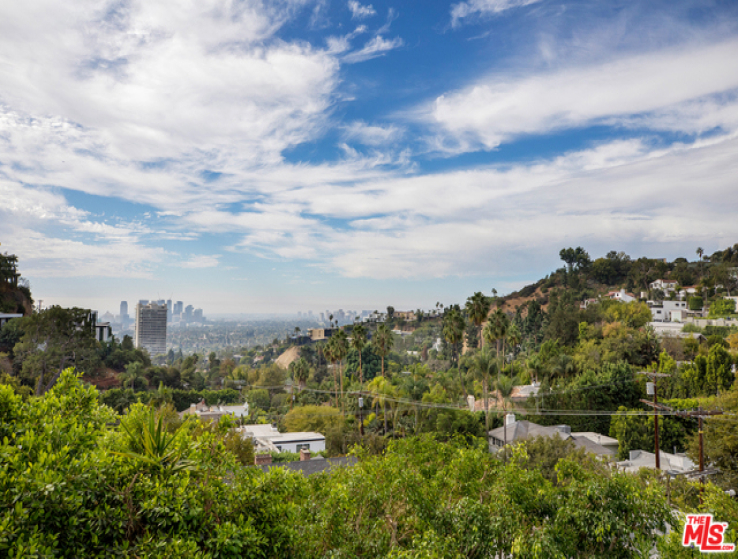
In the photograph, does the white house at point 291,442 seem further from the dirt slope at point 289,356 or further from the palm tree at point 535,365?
the dirt slope at point 289,356

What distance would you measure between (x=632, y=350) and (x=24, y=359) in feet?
225

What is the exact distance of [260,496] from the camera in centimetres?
559

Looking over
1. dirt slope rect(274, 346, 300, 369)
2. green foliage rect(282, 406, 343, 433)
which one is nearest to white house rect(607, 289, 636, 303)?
green foliage rect(282, 406, 343, 433)

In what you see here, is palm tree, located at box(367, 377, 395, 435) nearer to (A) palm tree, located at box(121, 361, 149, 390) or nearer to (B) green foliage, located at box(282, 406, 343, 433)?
(B) green foliage, located at box(282, 406, 343, 433)

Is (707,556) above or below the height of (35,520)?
below

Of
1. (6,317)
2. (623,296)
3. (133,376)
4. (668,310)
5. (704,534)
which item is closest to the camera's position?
(704,534)

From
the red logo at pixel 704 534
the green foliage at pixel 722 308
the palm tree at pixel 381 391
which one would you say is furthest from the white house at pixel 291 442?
the green foliage at pixel 722 308

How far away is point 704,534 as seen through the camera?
23.7 ft

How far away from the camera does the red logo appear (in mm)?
7047

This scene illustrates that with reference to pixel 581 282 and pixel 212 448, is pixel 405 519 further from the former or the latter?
pixel 581 282

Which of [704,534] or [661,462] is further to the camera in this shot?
[661,462]

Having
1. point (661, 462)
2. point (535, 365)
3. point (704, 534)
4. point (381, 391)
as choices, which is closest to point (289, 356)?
point (535, 365)

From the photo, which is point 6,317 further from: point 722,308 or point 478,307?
point 722,308

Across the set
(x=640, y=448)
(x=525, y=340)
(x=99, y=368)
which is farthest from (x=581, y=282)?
(x=99, y=368)
